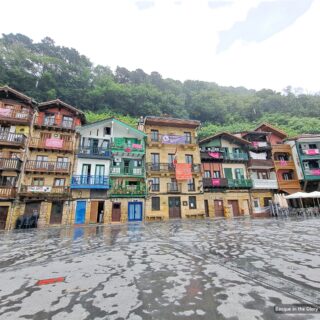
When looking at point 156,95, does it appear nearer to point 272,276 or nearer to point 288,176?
point 288,176

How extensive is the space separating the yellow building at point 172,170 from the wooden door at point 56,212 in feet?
32.0

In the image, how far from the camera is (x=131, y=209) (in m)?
22.4

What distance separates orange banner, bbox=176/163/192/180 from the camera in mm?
22984

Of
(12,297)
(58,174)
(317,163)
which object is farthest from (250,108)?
(12,297)

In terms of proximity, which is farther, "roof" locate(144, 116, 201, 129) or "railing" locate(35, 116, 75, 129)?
"roof" locate(144, 116, 201, 129)

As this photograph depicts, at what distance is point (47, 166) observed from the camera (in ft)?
67.6

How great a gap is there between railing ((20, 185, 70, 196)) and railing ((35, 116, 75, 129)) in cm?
738

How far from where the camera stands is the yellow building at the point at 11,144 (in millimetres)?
18453

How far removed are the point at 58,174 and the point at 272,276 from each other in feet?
72.6

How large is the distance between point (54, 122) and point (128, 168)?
35.2 feet

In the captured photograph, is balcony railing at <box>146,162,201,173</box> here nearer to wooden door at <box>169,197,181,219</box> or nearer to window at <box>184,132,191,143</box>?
wooden door at <box>169,197,181,219</box>

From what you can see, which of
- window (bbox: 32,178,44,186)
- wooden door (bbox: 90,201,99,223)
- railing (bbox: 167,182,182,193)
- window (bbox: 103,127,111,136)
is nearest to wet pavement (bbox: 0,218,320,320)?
wooden door (bbox: 90,201,99,223)

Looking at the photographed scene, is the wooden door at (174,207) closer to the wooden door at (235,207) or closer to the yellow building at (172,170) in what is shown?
the yellow building at (172,170)

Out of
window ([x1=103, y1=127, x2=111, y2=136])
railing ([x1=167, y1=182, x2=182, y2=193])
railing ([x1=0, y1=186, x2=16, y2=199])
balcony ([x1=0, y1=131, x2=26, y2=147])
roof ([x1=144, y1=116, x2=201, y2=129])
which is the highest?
roof ([x1=144, y1=116, x2=201, y2=129])
